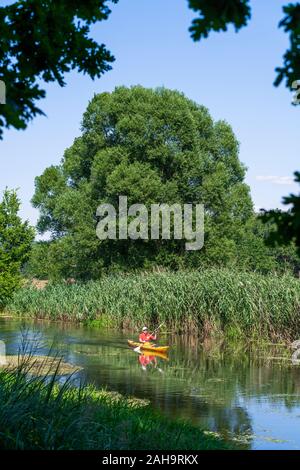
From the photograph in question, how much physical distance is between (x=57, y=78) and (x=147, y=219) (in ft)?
116

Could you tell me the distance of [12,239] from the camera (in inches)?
1228

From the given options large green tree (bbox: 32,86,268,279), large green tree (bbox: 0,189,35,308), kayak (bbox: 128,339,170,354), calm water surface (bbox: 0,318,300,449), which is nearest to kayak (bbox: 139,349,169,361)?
kayak (bbox: 128,339,170,354)

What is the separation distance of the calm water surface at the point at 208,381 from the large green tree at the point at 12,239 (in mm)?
2907

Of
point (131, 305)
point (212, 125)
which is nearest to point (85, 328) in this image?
point (131, 305)

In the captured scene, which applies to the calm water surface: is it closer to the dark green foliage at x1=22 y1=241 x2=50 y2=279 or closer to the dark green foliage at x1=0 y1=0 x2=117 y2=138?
the dark green foliage at x1=0 y1=0 x2=117 y2=138

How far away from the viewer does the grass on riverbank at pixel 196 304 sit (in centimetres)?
2747

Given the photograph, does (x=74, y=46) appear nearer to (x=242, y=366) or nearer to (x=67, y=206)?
(x=242, y=366)

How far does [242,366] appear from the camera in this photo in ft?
77.8

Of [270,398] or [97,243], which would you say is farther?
[97,243]

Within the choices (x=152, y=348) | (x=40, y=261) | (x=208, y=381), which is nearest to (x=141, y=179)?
(x=40, y=261)

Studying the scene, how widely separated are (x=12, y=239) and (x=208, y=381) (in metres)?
13.3

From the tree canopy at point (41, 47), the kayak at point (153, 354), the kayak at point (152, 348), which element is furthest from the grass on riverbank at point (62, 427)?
the kayak at point (152, 348)

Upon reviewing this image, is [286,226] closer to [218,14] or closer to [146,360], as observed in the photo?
[218,14]

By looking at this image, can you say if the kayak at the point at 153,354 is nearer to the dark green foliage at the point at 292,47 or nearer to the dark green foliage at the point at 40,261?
the dark green foliage at the point at 292,47
